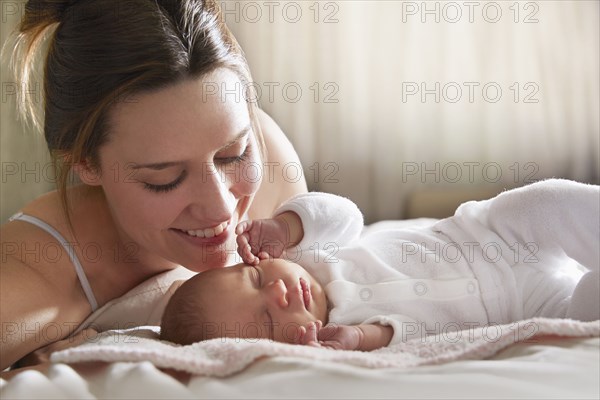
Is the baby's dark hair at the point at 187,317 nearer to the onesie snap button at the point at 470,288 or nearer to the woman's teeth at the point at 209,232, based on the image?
the woman's teeth at the point at 209,232

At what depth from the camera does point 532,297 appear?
52.1 inches

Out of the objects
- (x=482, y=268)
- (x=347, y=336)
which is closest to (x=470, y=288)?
(x=482, y=268)

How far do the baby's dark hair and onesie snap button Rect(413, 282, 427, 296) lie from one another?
1.13 feet

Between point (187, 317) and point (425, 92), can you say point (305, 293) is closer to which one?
point (187, 317)

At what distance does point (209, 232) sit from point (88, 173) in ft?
0.88

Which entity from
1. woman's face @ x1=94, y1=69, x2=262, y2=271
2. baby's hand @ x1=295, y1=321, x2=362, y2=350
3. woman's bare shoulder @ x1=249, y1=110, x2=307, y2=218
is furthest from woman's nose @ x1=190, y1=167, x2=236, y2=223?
woman's bare shoulder @ x1=249, y1=110, x2=307, y2=218

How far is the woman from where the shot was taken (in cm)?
138

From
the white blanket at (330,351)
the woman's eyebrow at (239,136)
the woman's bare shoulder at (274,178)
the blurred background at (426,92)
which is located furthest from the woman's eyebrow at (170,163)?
the blurred background at (426,92)

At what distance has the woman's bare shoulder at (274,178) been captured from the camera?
6.44 ft

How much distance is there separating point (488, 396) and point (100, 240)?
0.98 metres

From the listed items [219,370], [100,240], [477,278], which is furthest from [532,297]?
[100,240]

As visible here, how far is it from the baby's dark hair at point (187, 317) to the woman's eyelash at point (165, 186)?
0.18 m

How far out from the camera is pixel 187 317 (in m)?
1.27

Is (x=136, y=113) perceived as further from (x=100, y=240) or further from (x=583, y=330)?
(x=583, y=330)
